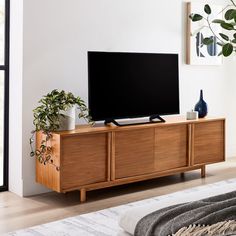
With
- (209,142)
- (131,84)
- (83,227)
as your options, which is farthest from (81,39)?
(83,227)

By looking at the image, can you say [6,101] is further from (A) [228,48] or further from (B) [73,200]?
(A) [228,48]

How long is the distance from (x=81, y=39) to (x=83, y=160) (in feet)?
4.05

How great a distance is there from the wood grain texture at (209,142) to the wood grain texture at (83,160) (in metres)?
1.21

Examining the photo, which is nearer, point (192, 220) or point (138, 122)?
point (192, 220)

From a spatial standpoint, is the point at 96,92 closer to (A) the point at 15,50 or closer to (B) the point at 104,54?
(B) the point at 104,54

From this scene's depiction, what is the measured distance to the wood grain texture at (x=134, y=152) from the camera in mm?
4254

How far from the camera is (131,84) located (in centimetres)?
450

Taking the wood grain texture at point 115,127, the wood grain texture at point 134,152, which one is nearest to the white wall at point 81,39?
the wood grain texture at point 115,127

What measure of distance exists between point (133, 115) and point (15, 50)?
4.20 ft

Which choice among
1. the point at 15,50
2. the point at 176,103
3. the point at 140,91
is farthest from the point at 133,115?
the point at 15,50

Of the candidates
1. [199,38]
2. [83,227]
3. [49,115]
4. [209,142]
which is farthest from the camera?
[199,38]

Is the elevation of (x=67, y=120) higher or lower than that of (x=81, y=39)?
lower

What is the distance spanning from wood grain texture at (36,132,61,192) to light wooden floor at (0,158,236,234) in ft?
0.54

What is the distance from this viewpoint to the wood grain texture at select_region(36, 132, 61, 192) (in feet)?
12.8
